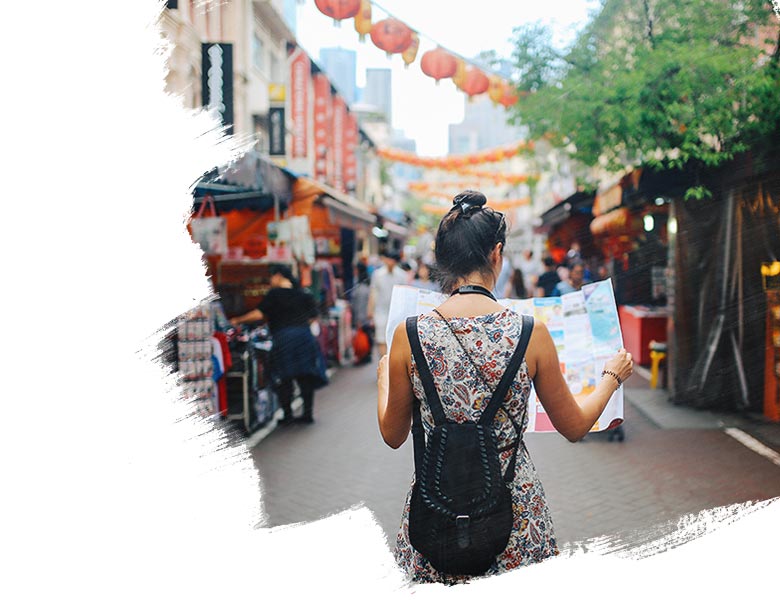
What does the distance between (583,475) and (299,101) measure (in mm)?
11168

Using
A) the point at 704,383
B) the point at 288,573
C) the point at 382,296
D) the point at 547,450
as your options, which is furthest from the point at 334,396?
the point at 288,573

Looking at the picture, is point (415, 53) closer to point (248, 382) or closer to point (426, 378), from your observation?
point (248, 382)

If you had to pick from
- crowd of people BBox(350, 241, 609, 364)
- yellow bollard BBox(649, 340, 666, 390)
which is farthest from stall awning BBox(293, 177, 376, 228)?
yellow bollard BBox(649, 340, 666, 390)

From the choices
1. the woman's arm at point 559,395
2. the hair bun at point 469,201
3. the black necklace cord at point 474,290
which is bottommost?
the woman's arm at point 559,395

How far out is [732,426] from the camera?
6.94 m

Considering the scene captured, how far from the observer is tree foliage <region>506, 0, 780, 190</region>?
563cm

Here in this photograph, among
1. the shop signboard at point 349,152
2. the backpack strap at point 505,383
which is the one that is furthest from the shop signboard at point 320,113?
the backpack strap at point 505,383

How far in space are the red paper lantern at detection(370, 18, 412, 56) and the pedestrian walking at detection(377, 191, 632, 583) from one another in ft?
16.0

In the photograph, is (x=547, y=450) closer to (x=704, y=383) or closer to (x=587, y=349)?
(x=704, y=383)

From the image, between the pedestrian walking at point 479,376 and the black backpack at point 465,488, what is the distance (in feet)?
0.05

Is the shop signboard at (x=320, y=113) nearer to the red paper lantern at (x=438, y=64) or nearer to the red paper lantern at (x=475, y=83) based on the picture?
the red paper lantern at (x=475, y=83)

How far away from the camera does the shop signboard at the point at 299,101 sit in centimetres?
1434

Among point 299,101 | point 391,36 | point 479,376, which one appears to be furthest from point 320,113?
point 479,376

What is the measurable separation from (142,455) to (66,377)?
0.56 metres
